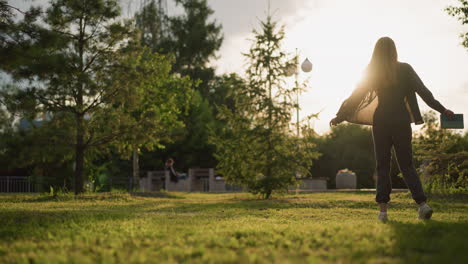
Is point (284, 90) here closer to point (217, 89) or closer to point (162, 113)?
point (162, 113)

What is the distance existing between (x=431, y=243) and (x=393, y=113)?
7.54ft

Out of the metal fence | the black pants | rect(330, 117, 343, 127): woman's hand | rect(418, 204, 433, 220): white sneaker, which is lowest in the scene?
the metal fence

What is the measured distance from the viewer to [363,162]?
34188 millimetres

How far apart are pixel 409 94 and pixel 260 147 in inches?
342

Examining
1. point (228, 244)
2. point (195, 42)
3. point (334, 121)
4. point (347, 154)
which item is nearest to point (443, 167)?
point (334, 121)

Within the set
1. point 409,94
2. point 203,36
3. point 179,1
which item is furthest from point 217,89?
point 409,94

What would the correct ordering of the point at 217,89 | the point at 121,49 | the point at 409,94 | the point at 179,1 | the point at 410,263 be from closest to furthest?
the point at 410,263 → the point at 409,94 → the point at 121,49 → the point at 179,1 → the point at 217,89

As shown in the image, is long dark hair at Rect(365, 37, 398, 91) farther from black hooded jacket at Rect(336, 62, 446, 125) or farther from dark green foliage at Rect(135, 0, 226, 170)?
dark green foliage at Rect(135, 0, 226, 170)

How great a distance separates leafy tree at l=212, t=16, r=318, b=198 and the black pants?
8.34m

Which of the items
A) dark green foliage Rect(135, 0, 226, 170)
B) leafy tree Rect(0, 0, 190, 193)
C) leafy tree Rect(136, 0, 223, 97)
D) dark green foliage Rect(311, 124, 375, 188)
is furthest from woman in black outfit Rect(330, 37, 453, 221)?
leafy tree Rect(136, 0, 223, 97)

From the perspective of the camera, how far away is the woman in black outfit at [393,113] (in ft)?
18.5

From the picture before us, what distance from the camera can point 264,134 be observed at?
1434 cm

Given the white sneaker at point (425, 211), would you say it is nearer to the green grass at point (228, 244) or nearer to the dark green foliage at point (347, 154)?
the green grass at point (228, 244)

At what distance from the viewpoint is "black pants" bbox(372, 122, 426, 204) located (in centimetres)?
563
